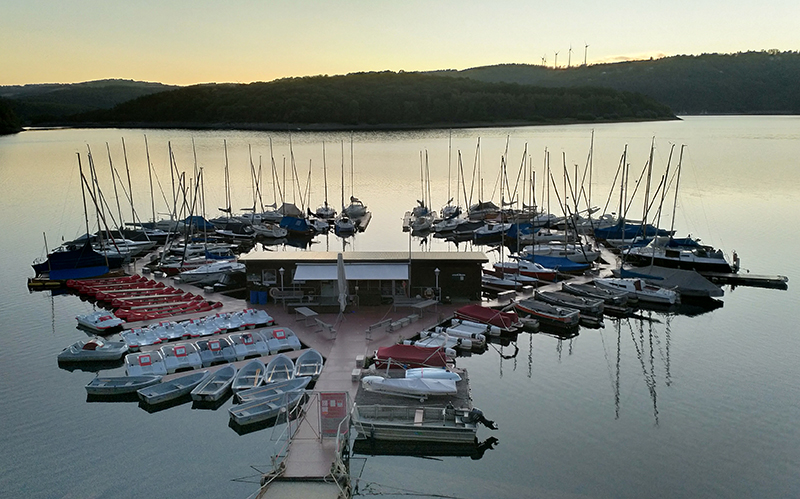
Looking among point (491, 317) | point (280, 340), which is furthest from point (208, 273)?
point (491, 317)

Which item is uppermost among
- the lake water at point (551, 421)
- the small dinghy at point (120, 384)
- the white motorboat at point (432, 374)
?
the white motorboat at point (432, 374)

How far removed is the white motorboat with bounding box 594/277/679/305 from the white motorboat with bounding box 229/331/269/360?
18.9 m

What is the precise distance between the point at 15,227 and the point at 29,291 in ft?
80.6

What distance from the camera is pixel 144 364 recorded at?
22172 mm

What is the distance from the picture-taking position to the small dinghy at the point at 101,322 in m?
27.3

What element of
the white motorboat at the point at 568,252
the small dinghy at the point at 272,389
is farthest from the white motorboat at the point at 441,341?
the white motorboat at the point at 568,252

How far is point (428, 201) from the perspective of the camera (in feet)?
224

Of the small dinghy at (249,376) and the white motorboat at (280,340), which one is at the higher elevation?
the white motorboat at (280,340)

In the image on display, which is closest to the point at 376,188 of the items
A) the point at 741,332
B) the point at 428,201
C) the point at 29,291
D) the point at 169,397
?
the point at 428,201

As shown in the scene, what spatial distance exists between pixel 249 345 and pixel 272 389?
3.82m

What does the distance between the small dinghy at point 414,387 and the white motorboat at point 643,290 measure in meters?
16.7

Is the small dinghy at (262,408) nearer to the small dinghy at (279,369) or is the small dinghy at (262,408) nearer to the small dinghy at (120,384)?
the small dinghy at (279,369)

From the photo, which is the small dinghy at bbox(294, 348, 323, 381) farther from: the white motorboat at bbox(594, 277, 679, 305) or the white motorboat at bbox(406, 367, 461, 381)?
the white motorboat at bbox(594, 277, 679, 305)

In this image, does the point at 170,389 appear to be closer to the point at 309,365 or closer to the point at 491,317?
the point at 309,365
